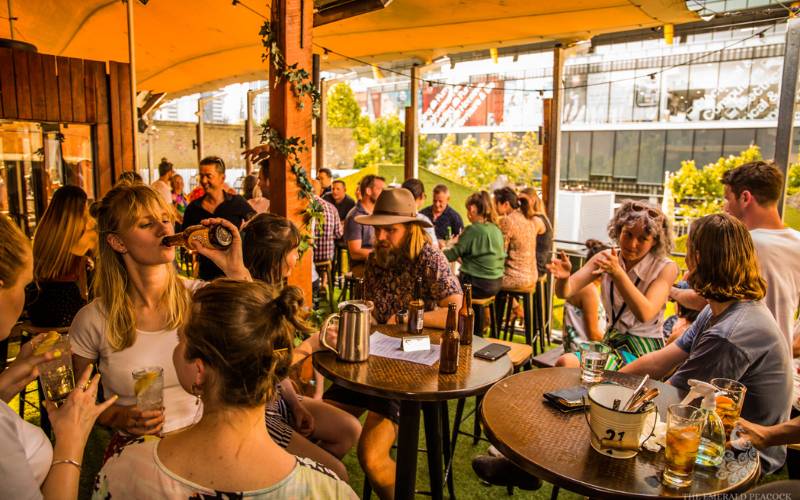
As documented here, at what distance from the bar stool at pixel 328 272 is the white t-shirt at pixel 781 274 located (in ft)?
13.2

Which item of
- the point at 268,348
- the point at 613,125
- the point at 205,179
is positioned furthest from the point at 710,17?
the point at 613,125

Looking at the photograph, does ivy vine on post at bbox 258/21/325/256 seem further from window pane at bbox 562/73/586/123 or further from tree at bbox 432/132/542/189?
window pane at bbox 562/73/586/123

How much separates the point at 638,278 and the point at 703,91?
23.1m

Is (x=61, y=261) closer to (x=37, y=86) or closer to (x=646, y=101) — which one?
(x=37, y=86)

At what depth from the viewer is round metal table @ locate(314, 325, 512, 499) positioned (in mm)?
1986

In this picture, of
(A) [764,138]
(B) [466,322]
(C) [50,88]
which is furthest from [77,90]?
(A) [764,138]

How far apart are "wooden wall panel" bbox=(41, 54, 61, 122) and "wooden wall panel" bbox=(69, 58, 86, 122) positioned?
5.5 inches

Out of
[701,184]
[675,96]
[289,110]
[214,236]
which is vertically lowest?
[214,236]

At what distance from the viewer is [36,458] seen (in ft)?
4.15

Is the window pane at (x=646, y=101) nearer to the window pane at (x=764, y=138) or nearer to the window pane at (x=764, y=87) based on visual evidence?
the window pane at (x=764, y=87)

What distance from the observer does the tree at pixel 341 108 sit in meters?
21.6

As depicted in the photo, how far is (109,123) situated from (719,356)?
18.6 feet

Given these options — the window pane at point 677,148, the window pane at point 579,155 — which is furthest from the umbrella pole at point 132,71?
the window pane at point 677,148

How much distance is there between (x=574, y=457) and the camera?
1.53 m
